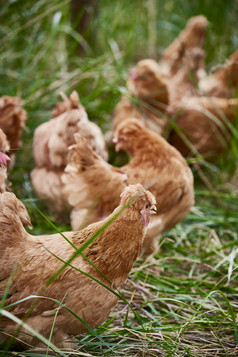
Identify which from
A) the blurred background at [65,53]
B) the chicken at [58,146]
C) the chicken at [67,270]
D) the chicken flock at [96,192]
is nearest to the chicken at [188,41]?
the chicken flock at [96,192]

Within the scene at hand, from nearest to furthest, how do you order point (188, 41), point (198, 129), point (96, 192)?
point (96, 192)
point (198, 129)
point (188, 41)

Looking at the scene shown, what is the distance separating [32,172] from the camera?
2.84 metres

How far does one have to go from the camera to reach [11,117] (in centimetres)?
246

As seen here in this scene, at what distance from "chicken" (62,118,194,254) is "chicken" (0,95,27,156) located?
471 mm

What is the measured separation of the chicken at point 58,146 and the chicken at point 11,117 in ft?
0.69

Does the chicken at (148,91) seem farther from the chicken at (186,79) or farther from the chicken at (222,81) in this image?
the chicken at (222,81)

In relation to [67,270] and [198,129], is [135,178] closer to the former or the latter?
[67,270]

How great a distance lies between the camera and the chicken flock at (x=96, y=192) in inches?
51.3

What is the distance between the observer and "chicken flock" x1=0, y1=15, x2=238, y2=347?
4.27 ft

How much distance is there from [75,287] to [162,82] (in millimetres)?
2717

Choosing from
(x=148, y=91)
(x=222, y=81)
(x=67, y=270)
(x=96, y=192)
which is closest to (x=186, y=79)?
(x=222, y=81)

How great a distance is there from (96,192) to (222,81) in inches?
105

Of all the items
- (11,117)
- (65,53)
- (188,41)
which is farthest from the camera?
(188,41)

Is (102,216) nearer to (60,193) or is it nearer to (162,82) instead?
(60,193)
